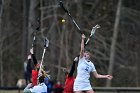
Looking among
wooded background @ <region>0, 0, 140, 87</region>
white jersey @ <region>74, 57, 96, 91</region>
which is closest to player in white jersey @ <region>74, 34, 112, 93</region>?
white jersey @ <region>74, 57, 96, 91</region>

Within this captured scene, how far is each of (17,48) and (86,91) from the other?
83.3 feet

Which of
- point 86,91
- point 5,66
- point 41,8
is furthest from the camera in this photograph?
Answer: point 5,66

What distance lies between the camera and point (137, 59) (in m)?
41.3

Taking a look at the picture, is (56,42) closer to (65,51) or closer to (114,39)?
(65,51)

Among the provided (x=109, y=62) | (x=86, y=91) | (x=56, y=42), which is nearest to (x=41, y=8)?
(x=56, y=42)

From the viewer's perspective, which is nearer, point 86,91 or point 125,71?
point 86,91

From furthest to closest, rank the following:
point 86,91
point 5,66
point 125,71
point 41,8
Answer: point 5,66 < point 125,71 < point 41,8 < point 86,91

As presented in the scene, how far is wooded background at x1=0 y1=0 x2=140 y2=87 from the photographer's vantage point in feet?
127

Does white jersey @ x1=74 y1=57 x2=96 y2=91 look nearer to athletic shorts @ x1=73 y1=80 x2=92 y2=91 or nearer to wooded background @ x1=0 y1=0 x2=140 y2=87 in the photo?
athletic shorts @ x1=73 y1=80 x2=92 y2=91

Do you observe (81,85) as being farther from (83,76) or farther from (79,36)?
(79,36)

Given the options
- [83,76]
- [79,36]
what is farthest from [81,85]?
[79,36]

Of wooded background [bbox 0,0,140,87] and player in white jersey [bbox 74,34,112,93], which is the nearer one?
player in white jersey [bbox 74,34,112,93]

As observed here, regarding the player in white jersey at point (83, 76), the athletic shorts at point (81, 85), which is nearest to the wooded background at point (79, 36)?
the player in white jersey at point (83, 76)

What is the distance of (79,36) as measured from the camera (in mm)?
40219
